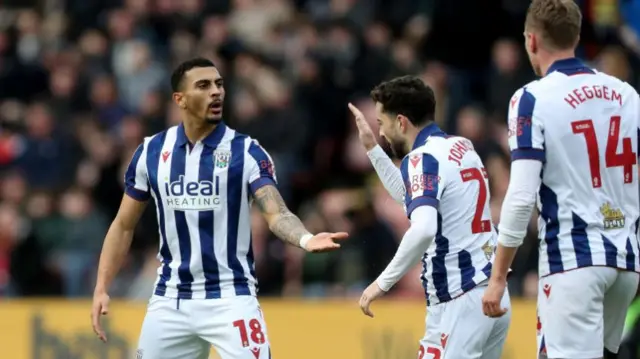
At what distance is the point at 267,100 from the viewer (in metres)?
15.8

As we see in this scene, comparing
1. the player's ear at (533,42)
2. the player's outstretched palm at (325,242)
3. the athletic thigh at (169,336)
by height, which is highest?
the player's ear at (533,42)

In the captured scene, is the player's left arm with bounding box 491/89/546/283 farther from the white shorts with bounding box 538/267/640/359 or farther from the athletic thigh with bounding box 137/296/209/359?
the athletic thigh with bounding box 137/296/209/359

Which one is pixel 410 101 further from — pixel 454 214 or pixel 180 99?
pixel 180 99

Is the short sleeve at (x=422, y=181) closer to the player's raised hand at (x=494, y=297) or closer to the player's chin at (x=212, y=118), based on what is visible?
the player's raised hand at (x=494, y=297)

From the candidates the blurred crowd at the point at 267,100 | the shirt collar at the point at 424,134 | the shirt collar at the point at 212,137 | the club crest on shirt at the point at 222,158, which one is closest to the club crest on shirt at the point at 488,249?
the shirt collar at the point at 424,134

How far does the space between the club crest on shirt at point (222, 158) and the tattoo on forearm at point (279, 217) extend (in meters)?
0.26

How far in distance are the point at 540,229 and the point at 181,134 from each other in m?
2.54

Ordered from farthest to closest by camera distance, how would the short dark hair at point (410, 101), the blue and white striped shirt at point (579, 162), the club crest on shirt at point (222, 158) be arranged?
the club crest on shirt at point (222, 158), the short dark hair at point (410, 101), the blue and white striped shirt at point (579, 162)

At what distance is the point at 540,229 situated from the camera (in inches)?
273

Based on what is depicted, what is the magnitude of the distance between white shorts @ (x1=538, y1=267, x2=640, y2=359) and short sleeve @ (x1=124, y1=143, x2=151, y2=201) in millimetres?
2738

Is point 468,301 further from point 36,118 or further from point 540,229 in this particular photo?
point 36,118

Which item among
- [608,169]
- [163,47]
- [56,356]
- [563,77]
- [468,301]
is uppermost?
[163,47]

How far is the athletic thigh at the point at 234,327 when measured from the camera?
8070mm

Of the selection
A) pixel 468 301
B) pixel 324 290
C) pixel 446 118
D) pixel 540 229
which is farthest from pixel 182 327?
pixel 446 118
